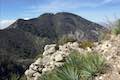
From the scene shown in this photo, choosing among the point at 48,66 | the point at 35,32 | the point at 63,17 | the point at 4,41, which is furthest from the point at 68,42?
the point at 63,17

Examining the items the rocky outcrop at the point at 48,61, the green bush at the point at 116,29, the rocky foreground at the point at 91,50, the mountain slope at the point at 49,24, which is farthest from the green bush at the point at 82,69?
the mountain slope at the point at 49,24

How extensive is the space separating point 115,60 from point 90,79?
3.50ft

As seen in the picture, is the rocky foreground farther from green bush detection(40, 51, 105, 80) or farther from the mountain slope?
the mountain slope

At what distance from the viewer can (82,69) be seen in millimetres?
8797

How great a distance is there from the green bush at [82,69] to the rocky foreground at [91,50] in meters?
0.22

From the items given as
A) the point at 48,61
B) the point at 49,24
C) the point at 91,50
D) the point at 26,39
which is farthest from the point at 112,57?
the point at 49,24

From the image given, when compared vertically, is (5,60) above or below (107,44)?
below

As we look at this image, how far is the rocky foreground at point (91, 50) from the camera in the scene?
8.64 metres

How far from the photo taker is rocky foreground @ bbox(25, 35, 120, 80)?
8.64m

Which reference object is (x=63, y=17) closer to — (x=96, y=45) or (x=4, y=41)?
(x=4, y=41)

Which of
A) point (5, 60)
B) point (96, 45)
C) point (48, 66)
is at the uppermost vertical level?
point (96, 45)

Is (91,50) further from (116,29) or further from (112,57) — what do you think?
(112,57)

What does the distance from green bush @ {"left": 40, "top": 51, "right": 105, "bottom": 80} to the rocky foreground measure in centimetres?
22

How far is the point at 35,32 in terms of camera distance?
95500mm
